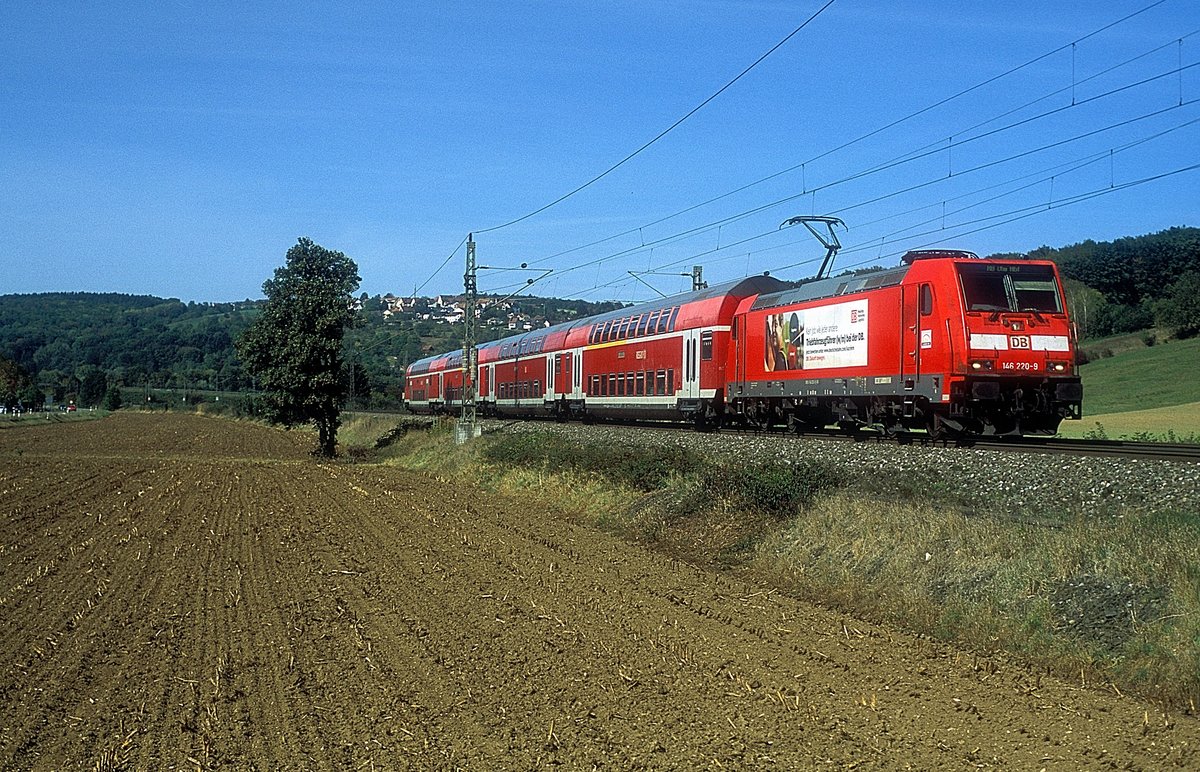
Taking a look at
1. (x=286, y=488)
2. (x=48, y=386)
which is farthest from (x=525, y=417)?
→ (x=48, y=386)

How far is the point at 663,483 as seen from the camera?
782 inches

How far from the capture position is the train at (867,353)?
19469 millimetres

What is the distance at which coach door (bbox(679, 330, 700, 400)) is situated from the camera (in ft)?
101

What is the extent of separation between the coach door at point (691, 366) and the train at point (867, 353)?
0.07m

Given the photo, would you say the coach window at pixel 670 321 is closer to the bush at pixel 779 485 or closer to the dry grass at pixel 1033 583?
the bush at pixel 779 485

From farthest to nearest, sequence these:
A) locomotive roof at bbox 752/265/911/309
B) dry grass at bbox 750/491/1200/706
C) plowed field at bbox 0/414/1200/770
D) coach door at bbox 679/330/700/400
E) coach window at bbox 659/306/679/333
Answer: coach window at bbox 659/306/679/333 < coach door at bbox 679/330/700/400 < locomotive roof at bbox 752/265/911/309 < dry grass at bbox 750/491/1200/706 < plowed field at bbox 0/414/1200/770

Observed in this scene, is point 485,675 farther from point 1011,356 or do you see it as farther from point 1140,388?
point 1140,388

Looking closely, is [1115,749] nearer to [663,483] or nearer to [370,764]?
[370,764]

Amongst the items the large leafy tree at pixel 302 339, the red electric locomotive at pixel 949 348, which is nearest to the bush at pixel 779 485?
the red electric locomotive at pixel 949 348

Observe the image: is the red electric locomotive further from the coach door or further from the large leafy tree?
the large leafy tree

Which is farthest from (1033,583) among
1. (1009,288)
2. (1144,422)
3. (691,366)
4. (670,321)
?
(1144,422)

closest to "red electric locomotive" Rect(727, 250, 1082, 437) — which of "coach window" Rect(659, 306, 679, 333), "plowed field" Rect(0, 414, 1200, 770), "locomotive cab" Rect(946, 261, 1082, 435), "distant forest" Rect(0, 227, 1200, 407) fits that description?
"locomotive cab" Rect(946, 261, 1082, 435)

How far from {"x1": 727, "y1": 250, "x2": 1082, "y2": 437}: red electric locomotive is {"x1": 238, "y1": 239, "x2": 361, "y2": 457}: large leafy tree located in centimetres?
2500

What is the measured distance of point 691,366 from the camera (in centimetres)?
3131
